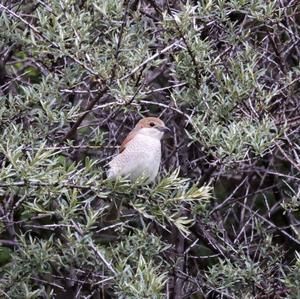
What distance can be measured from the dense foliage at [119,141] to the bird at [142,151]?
10 cm

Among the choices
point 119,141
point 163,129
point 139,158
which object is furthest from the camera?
point 119,141

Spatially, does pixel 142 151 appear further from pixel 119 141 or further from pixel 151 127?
pixel 119 141

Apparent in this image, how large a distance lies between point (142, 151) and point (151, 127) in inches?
5.6

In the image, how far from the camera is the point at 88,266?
12.3 ft

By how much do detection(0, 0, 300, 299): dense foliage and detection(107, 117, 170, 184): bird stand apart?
0.10m

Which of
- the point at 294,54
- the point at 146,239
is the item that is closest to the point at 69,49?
the point at 146,239

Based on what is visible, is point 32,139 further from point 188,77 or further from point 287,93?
point 287,93

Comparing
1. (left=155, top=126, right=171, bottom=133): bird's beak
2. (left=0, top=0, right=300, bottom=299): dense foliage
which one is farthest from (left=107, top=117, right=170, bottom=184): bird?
(left=0, top=0, right=300, bottom=299): dense foliage

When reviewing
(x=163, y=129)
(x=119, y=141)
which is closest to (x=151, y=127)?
(x=163, y=129)

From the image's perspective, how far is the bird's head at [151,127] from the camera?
170 inches

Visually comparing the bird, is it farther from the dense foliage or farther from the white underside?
the dense foliage

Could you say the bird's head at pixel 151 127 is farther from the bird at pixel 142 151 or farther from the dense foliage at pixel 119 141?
the dense foliage at pixel 119 141

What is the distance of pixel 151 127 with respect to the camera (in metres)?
4.34

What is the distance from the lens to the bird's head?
4316mm
